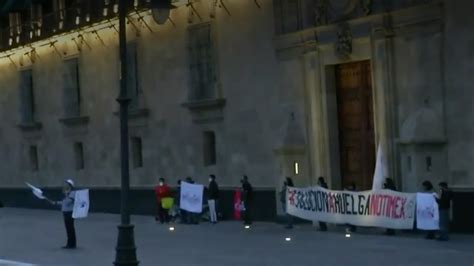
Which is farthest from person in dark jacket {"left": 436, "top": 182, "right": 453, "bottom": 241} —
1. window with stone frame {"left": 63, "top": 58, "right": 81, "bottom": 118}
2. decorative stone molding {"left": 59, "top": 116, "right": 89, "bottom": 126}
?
window with stone frame {"left": 63, "top": 58, "right": 81, "bottom": 118}

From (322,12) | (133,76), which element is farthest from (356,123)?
(133,76)

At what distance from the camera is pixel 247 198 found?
29.4 meters

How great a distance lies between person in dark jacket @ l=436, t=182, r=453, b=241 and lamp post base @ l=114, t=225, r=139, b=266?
8.32 m

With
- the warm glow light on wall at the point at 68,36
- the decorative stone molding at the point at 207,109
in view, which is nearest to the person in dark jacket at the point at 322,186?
the decorative stone molding at the point at 207,109

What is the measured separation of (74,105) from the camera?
137 feet

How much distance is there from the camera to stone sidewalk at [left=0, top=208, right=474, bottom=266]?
19.0m

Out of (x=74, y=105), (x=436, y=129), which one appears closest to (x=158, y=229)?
(x=436, y=129)

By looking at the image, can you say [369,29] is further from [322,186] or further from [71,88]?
[71,88]

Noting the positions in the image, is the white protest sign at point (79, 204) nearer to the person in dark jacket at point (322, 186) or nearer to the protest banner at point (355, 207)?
the protest banner at point (355, 207)

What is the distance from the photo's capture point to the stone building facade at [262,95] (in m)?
23.4

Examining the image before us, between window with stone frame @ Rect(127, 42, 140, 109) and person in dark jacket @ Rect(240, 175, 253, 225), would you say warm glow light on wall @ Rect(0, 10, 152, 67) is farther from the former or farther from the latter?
person in dark jacket @ Rect(240, 175, 253, 225)

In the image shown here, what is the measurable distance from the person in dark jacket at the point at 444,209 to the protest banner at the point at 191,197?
10435 millimetres

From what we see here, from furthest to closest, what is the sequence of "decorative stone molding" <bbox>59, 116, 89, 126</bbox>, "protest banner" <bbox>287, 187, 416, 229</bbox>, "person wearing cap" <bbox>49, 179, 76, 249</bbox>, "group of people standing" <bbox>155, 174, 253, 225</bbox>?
"decorative stone molding" <bbox>59, 116, 89, 126</bbox> → "group of people standing" <bbox>155, 174, 253, 225</bbox> → "person wearing cap" <bbox>49, 179, 76, 249</bbox> → "protest banner" <bbox>287, 187, 416, 229</bbox>

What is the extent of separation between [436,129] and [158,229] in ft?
32.6
